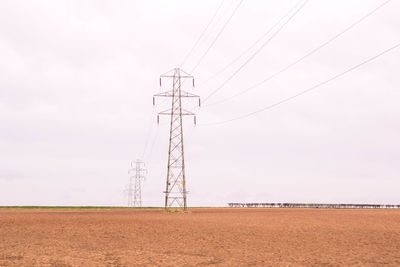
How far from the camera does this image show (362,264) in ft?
48.9

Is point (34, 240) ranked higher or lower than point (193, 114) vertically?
lower

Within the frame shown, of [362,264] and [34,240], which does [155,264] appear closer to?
[362,264]

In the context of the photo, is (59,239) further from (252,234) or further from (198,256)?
(252,234)

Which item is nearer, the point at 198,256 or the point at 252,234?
the point at 198,256

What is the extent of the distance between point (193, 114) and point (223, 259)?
31.5 metres

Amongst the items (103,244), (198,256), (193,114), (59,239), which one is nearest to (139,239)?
(103,244)

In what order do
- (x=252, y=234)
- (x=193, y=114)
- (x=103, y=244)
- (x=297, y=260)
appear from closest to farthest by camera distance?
(x=297, y=260) < (x=103, y=244) < (x=252, y=234) < (x=193, y=114)

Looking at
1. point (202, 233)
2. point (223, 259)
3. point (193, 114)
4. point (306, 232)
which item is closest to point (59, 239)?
point (202, 233)

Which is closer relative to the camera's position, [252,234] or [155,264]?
[155,264]

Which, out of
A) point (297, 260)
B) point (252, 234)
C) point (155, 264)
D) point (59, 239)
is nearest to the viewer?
point (155, 264)

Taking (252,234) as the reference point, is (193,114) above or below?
above

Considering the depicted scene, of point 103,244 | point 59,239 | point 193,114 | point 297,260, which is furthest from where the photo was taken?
point 193,114

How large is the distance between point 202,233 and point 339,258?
1046 cm

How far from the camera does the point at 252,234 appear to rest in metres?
24.8
